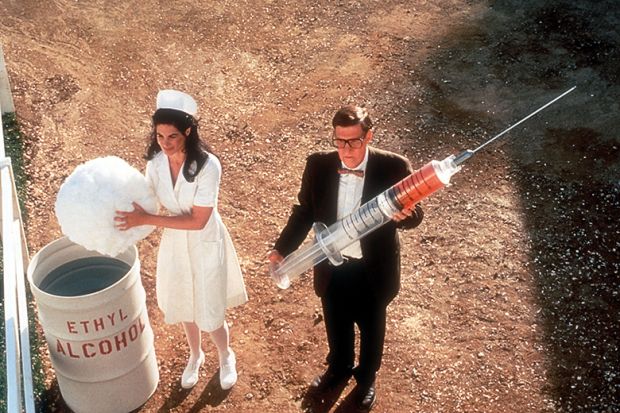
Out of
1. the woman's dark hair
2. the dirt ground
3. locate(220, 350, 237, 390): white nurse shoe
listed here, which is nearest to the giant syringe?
the woman's dark hair

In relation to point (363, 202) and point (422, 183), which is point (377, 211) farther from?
point (422, 183)

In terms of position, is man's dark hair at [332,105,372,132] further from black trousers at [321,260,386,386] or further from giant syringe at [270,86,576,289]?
black trousers at [321,260,386,386]

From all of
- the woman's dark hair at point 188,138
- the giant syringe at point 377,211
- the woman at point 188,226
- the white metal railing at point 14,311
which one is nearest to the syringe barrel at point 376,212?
the giant syringe at point 377,211

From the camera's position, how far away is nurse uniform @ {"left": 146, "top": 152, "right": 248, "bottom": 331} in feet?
14.8

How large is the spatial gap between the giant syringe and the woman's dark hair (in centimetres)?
74

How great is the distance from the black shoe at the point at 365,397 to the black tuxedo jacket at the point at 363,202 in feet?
2.78

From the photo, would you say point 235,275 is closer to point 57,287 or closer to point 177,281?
point 177,281

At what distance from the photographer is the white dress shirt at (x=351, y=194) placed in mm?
4387

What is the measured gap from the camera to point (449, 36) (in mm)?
9539

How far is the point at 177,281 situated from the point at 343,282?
102cm

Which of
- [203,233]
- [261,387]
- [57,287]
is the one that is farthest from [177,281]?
[261,387]

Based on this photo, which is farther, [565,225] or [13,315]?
[565,225]

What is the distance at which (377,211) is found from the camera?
166 inches

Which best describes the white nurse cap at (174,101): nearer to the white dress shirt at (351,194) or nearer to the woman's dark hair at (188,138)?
the woman's dark hair at (188,138)
